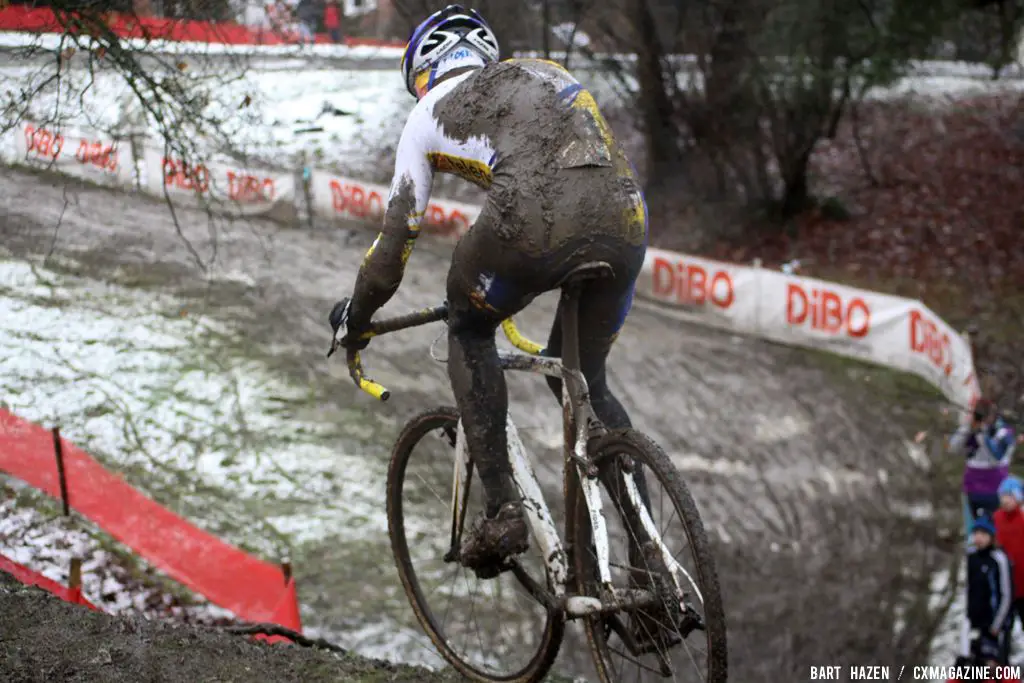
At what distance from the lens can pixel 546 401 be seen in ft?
37.1

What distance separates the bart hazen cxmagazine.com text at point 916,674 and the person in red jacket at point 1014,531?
1.83 feet

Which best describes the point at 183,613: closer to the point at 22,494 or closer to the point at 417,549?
the point at 22,494

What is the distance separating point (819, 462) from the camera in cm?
1120

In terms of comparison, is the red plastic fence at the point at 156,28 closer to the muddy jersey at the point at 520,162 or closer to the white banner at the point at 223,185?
the white banner at the point at 223,185

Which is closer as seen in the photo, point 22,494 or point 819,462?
point 22,494

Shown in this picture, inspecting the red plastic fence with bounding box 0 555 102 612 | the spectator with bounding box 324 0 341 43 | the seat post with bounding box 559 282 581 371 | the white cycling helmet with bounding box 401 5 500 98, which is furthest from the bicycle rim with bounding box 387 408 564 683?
the spectator with bounding box 324 0 341 43

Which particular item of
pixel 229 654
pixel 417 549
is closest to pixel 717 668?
pixel 229 654

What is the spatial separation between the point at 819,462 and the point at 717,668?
26.4 feet

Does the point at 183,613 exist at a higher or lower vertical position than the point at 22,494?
lower

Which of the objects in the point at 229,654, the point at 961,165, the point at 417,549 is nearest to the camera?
the point at 229,654

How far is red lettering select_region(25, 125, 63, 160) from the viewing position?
6277 mm

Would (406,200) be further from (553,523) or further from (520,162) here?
(553,523)

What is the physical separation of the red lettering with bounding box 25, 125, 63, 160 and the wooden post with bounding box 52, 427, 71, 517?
1.59m

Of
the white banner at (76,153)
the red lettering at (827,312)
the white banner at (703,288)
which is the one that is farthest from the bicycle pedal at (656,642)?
the white banner at (703,288)
